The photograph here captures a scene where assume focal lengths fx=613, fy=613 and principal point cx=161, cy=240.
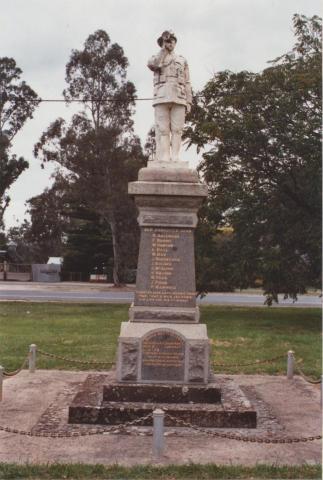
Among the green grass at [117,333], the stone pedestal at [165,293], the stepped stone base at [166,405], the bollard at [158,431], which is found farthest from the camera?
the green grass at [117,333]

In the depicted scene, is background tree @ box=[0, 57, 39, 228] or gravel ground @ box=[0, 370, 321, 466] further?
background tree @ box=[0, 57, 39, 228]

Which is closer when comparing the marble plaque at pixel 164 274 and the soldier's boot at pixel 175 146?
the marble plaque at pixel 164 274

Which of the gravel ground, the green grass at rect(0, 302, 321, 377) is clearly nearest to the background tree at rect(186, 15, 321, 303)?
the green grass at rect(0, 302, 321, 377)

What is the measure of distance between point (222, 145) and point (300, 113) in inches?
112

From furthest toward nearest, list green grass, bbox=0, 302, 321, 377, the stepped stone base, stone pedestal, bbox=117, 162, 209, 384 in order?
green grass, bbox=0, 302, 321, 377 → stone pedestal, bbox=117, 162, 209, 384 → the stepped stone base

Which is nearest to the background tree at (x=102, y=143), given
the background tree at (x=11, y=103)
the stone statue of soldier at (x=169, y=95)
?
the background tree at (x=11, y=103)

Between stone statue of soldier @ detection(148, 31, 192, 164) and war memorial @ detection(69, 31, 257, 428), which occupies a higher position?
stone statue of soldier @ detection(148, 31, 192, 164)

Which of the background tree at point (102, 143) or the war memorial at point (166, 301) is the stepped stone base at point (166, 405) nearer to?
the war memorial at point (166, 301)

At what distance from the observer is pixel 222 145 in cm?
2105

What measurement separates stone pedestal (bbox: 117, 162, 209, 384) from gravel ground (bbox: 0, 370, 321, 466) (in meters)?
0.99

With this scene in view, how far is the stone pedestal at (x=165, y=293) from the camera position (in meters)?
8.45

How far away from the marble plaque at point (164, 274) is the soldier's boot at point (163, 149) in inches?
48.2

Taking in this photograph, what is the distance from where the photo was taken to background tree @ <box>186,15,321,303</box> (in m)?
19.6

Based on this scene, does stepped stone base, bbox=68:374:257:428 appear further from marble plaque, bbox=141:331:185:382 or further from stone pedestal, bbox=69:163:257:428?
marble plaque, bbox=141:331:185:382
